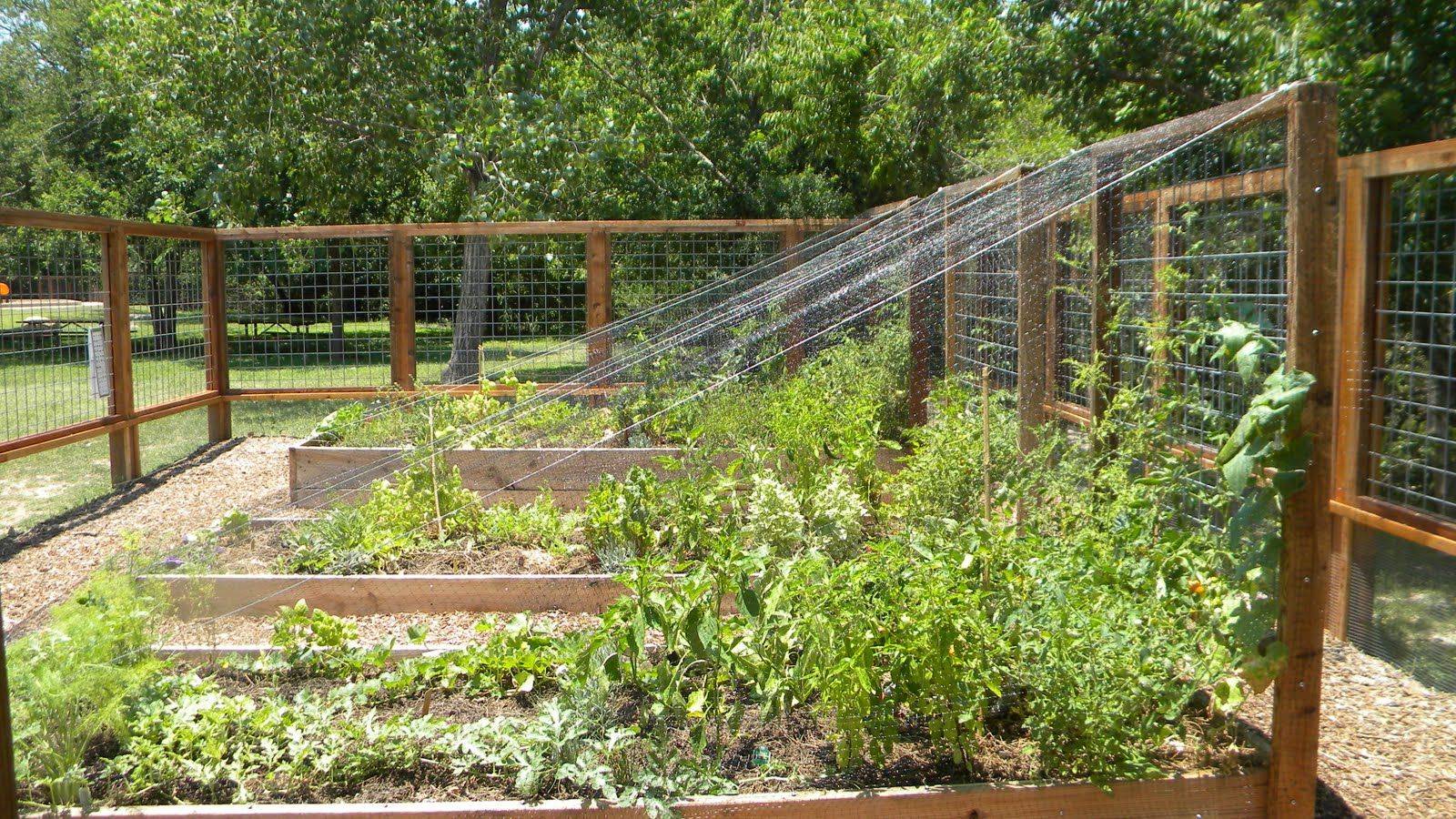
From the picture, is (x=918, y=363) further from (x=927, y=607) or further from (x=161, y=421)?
(x=161, y=421)

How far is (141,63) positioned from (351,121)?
6.87 feet

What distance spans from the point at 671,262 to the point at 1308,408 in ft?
24.0

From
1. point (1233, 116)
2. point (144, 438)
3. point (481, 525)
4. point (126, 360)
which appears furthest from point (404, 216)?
point (1233, 116)

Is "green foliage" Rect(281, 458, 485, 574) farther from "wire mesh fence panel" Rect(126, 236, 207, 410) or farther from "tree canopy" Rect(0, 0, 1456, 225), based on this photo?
"tree canopy" Rect(0, 0, 1456, 225)

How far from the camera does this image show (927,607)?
2748 mm

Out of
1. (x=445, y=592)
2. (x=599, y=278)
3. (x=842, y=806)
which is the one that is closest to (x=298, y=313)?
(x=599, y=278)

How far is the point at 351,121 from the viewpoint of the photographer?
39.1 feet

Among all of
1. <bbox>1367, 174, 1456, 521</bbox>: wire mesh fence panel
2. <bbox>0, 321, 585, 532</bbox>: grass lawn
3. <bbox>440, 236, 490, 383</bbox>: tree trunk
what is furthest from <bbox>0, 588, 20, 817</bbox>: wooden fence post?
<bbox>440, 236, 490, 383</bbox>: tree trunk

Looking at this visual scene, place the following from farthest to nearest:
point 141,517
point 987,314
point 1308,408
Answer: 1. point 141,517
2. point 987,314
3. point 1308,408

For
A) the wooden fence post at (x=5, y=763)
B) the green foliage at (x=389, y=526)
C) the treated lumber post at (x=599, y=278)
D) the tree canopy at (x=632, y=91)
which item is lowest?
the green foliage at (x=389, y=526)

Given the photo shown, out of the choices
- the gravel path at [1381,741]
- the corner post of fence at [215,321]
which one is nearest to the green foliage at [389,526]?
the gravel path at [1381,741]

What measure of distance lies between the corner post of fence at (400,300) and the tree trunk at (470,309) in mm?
1141

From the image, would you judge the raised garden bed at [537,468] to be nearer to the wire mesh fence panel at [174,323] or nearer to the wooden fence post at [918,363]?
the wooden fence post at [918,363]

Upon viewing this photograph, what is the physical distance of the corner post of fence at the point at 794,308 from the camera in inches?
180
